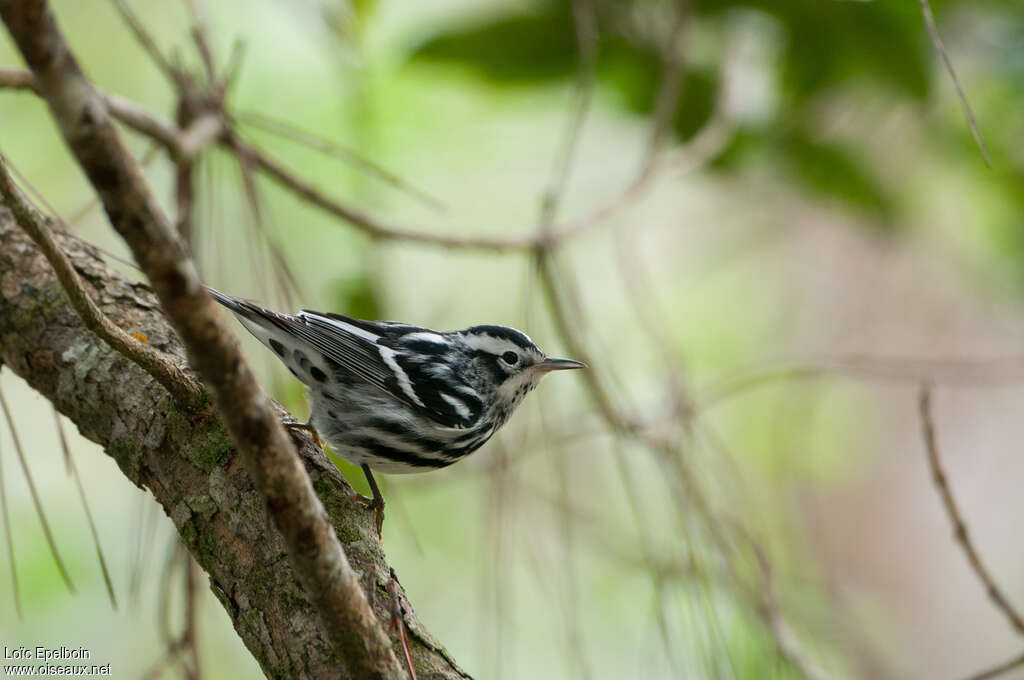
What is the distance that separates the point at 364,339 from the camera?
3.12m

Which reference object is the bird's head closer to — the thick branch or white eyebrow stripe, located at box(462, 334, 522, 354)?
white eyebrow stripe, located at box(462, 334, 522, 354)

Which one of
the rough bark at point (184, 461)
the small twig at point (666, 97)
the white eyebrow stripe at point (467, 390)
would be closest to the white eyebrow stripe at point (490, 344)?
the white eyebrow stripe at point (467, 390)

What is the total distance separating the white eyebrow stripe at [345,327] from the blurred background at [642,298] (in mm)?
94

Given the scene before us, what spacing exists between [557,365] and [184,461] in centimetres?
157

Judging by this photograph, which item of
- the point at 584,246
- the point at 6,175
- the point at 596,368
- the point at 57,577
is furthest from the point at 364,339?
the point at 584,246

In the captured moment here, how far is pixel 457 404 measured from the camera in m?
3.11

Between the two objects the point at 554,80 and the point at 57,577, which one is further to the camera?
the point at 57,577

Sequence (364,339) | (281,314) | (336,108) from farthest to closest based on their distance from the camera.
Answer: (336,108) → (364,339) → (281,314)

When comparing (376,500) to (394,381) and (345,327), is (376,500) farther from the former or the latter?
(345,327)

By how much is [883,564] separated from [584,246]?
3.69 metres

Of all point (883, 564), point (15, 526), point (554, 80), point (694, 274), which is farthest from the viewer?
point (694, 274)

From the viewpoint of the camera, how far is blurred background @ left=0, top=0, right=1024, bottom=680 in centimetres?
300

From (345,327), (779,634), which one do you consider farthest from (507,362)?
(779,634)

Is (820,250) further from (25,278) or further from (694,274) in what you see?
(25,278)
